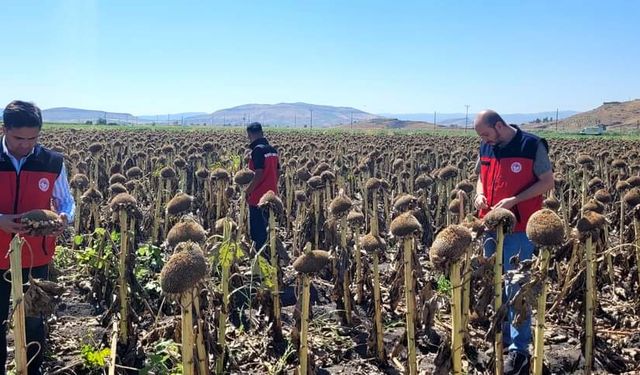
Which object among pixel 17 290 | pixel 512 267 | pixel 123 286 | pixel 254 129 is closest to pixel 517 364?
pixel 512 267

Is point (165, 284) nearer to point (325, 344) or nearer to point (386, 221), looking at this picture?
point (325, 344)

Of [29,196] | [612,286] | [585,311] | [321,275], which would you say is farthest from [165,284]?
[612,286]

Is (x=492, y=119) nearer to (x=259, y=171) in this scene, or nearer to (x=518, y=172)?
(x=518, y=172)

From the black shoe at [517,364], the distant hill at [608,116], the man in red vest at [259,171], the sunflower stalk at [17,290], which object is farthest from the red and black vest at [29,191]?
the distant hill at [608,116]

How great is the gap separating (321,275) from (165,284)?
5.60 m

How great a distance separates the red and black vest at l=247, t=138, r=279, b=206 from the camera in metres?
8.16

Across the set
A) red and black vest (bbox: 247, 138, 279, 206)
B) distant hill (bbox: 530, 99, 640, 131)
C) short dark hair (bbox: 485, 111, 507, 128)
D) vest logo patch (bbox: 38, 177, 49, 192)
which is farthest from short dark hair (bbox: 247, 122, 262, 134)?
distant hill (bbox: 530, 99, 640, 131)

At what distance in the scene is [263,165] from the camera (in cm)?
816

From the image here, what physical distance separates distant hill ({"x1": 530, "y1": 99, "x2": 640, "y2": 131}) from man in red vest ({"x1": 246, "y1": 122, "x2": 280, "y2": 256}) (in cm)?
9902

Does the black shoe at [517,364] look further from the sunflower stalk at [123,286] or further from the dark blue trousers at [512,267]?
the sunflower stalk at [123,286]

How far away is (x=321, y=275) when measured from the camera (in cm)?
855

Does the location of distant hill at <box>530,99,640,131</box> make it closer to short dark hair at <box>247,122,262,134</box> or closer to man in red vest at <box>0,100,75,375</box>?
short dark hair at <box>247,122,262,134</box>

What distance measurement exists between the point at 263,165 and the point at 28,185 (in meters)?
4.07

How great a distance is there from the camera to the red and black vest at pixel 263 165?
816 cm
